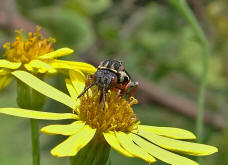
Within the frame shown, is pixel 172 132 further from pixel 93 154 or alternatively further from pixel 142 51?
pixel 142 51

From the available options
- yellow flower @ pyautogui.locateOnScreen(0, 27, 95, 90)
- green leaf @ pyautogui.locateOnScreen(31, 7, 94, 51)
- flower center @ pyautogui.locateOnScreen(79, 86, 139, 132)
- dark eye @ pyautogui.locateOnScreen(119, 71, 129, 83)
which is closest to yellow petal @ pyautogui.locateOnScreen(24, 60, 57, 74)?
yellow flower @ pyautogui.locateOnScreen(0, 27, 95, 90)

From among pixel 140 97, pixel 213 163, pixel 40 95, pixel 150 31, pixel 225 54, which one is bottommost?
pixel 213 163

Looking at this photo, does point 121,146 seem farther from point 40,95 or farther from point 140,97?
point 140,97

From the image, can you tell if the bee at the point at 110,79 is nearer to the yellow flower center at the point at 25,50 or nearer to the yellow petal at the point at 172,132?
the yellow petal at the point at 172,132

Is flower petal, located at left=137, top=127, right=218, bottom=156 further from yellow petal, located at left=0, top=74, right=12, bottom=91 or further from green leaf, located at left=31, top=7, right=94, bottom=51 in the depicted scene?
green leaf, located at left=31, top=7, right=94, bottom=51

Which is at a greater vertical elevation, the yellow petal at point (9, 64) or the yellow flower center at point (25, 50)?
the yellow flower center at point (25, 50)

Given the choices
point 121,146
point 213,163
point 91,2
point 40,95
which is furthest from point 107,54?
point 121,146

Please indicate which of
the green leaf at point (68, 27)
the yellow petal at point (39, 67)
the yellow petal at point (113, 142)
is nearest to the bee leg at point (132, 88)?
the yellow petal at point (113, 142)
